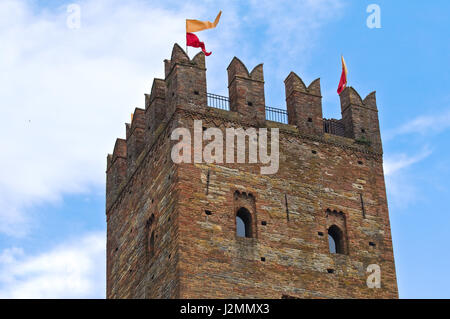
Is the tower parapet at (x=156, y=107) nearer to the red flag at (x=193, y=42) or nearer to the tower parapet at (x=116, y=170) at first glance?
the red flag at (x=193, y=42)

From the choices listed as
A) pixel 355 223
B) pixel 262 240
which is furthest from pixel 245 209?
pixel 355 223

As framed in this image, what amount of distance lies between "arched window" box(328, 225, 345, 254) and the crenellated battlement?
3.06 metres

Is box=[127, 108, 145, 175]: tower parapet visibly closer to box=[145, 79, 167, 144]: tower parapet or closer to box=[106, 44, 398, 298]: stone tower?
box=[106, 44, 398, 298]: stone tower

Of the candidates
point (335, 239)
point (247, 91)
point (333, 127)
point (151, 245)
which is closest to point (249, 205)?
point (335, 239)

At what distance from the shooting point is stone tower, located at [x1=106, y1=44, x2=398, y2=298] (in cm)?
3366

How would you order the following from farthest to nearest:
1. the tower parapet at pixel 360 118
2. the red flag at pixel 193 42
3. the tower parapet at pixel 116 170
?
1. the tower parapet at pixel 116 170
2. the tower parapet at pixel 360 118
3. the red flag at pixel 193 42

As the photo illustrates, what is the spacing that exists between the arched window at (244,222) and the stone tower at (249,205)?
3 centimetres

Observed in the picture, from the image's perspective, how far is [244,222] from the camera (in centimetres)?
3484

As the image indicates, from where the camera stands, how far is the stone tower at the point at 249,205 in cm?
3366

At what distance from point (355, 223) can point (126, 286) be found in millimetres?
7041

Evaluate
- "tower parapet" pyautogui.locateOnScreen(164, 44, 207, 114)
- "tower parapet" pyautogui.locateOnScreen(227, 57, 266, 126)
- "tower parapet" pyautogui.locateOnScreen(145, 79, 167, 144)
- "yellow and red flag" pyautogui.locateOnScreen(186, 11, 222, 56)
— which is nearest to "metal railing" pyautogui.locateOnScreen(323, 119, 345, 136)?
"tower parapet" pyautogui.locateOnScreen(227, 57, 266, 126)

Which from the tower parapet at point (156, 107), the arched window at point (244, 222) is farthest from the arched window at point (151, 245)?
the tower parapet at point (156, 107)

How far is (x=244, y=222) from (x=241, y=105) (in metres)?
3.80
